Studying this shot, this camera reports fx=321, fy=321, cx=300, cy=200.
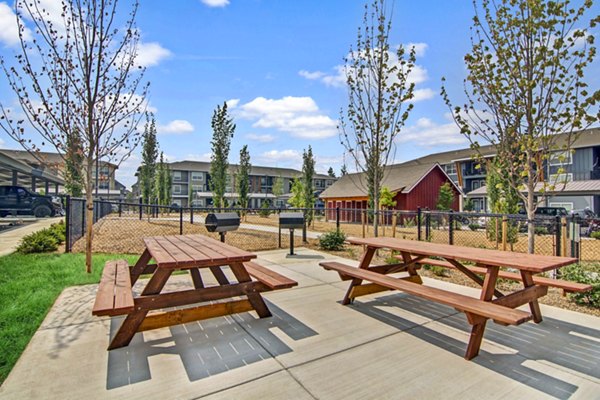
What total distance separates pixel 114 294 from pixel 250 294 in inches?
51.9

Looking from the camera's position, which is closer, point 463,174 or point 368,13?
point 368,13

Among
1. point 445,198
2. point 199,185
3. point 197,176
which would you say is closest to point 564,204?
point 445,198

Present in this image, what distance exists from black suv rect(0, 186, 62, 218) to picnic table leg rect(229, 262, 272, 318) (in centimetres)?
2346

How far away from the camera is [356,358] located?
278cm

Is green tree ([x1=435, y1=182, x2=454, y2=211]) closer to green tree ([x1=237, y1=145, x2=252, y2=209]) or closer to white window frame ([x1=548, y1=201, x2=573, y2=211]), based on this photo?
white window frame ([x1=548, y1=201, x2=573, y2=211])

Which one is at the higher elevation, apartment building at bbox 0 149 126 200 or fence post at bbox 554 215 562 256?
apartment building at bbox 0 149 126 200

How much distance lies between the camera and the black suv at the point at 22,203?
775 inches

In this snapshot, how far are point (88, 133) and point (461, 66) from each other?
22.5 ft

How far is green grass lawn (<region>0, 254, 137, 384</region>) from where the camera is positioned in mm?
3074

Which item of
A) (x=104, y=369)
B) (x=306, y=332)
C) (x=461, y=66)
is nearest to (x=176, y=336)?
(x=104, y=369)

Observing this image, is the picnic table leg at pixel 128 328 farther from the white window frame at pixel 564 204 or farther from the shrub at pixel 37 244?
the white window frame at pixel 564 204

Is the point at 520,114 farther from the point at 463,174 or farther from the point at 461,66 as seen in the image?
the point at 463,174

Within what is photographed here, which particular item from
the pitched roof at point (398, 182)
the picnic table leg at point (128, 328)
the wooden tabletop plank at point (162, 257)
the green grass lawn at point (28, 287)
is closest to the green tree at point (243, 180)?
the pitched roof at point (398, 182)

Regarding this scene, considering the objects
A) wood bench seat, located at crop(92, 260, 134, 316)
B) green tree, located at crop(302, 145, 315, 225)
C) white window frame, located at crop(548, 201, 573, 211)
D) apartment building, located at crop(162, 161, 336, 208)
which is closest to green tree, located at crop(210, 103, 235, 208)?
green tree, located at crop(302, 145, 315, 225)
